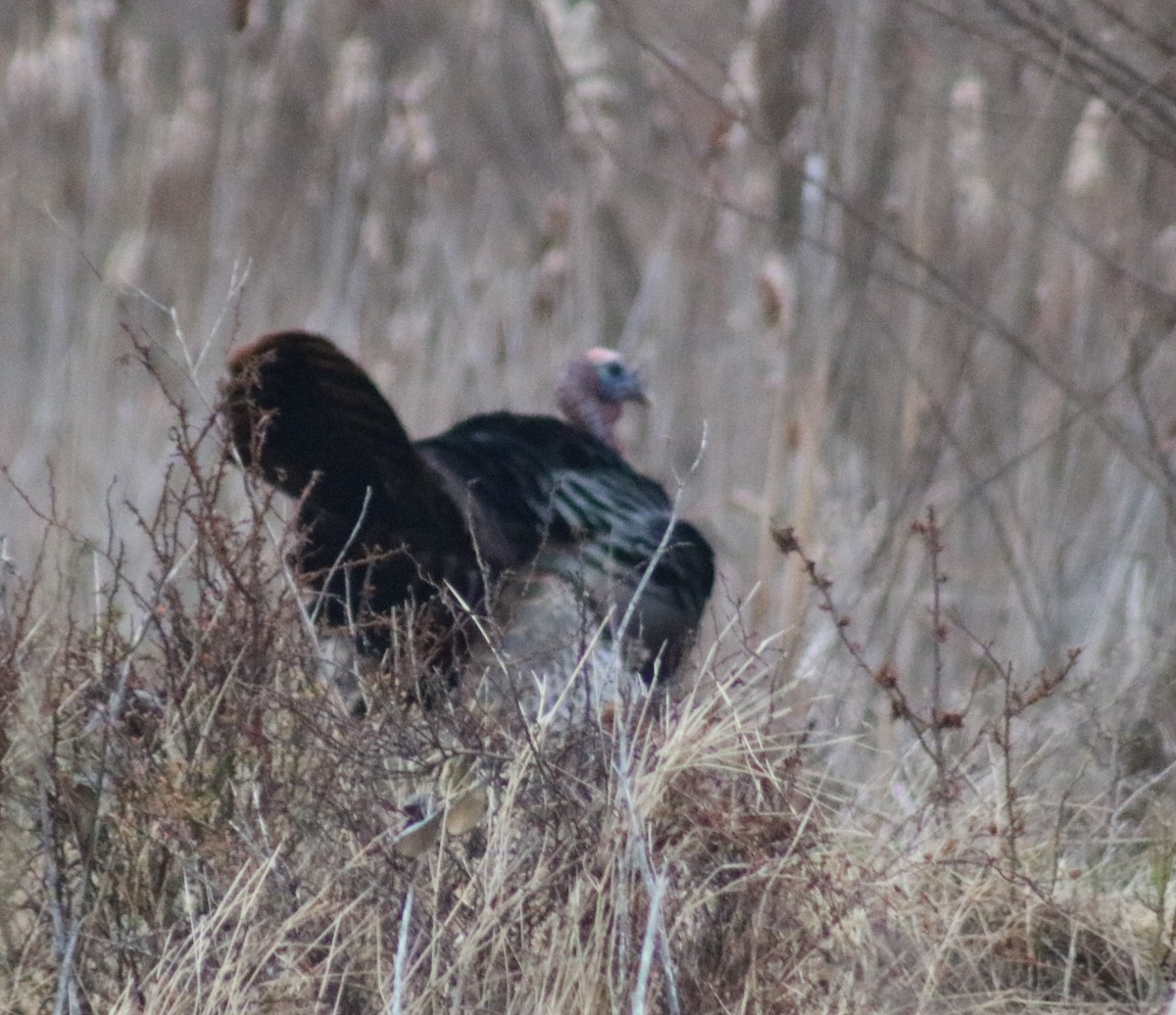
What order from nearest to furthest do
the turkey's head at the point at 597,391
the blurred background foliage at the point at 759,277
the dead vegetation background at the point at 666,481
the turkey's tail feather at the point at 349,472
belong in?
the dead vegetation background at the point at 666,481 < the turkey's tail feather at the point at 349,472 < the blurred background foliage at the point at 759,277 < the turkey's head at the point at 597,391

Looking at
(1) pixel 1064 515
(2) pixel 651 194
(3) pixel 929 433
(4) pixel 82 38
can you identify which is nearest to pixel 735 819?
(1) pixel 1064 515

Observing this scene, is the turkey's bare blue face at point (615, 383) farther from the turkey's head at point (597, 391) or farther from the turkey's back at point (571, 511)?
the turkey's back at point (571, 511)

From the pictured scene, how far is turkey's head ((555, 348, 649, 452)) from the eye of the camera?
475cm

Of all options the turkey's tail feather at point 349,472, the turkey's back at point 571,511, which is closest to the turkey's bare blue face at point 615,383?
the turkey's back at point 571,511

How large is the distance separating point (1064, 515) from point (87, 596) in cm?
206

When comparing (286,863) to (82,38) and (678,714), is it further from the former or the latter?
(82,38)

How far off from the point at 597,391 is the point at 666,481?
1.81 feet

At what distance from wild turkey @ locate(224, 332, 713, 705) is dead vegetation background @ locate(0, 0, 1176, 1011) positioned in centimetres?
17

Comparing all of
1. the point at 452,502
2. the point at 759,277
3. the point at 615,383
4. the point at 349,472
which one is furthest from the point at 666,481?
the point at 349,472

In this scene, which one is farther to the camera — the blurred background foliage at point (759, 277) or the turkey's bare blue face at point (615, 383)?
the turkey's bare blue face at point (615, 383)

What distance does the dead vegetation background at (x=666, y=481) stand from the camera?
→ 7.36ft

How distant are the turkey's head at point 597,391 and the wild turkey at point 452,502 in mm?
398

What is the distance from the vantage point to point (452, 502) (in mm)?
3680

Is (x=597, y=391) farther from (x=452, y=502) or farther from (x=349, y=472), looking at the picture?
(x=349, y=472)
